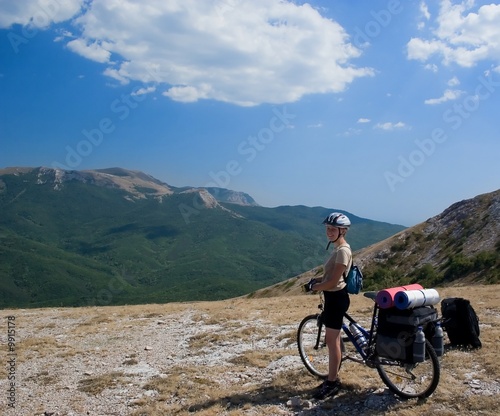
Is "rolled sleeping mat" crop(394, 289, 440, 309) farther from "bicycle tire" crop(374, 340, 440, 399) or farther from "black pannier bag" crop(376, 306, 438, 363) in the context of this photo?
"bicycle tire" crop(374, 340, 440, 399)

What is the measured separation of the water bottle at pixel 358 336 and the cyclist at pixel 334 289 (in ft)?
1.40

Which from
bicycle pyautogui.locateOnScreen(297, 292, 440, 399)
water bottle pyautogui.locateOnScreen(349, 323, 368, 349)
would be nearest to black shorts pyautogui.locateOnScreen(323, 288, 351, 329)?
bicycle pyautogui.locateOnScreen(297, 292, 440, 399)

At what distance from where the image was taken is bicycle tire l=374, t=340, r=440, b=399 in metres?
6.95

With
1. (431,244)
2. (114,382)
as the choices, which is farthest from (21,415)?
(431,244)

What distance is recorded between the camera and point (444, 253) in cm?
5741

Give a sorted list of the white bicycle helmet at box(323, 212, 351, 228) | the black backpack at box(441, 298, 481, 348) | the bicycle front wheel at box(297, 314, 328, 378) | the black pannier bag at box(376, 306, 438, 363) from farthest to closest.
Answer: the black backpack at box(441, 298, 481, 348), the bicycle front wheel at box(297, 314, 328, 378), the white bicycle helmet at box(323, 212, 351, 228), the black pannier bag at box(376, 306, 438, 363)

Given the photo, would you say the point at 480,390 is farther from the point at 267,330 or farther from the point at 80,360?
the point at 80,360

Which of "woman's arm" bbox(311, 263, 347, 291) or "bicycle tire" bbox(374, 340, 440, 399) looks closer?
"bicycle tire" bbox(374, 340, 440, 399)

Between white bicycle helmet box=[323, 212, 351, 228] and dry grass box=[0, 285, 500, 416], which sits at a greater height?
white bicycle helmet box=[323, 212, 351, 228]

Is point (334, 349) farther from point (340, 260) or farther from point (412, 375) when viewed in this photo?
point (340, 260)

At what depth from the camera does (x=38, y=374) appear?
1147 centimetres

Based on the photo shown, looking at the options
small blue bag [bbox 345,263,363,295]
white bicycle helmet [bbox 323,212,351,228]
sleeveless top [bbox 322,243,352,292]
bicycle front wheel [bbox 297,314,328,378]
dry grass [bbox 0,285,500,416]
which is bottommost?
dry grass [bbox 0,285,500,416]

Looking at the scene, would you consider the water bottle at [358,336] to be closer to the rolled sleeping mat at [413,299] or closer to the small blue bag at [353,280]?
the small blue bag at [353,280]

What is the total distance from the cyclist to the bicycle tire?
2.72 ft
